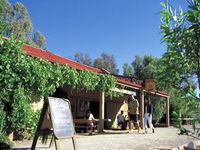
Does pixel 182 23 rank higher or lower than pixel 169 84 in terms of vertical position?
higher

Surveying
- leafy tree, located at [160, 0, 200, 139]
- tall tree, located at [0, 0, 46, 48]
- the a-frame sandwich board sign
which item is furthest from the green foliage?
tall tree, located at [0, 0, 46, 48]

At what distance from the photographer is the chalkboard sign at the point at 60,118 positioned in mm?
5751

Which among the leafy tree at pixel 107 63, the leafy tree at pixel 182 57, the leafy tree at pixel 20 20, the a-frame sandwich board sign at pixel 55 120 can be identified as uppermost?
the leafy tree at pixel 20 20

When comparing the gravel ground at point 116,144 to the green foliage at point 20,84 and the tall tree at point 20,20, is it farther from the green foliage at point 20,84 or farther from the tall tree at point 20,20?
the tall tree at point 20,20

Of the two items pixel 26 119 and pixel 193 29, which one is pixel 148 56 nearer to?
pixel 26 119

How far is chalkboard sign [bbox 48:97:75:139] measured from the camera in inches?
226

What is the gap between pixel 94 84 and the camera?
39.8ft

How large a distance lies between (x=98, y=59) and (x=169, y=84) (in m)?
57.8

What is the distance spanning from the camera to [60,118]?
19.9 feet

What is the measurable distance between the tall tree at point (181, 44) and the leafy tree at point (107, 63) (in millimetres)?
56275

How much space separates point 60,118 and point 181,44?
411 centimetres

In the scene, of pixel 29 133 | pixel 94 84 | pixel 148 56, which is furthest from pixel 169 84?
pixel 148 56

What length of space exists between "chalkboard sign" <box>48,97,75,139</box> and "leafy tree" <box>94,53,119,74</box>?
5249cm

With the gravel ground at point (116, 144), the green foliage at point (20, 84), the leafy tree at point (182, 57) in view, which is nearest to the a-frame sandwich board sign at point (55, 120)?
the gravel ground at point (116, 144)
